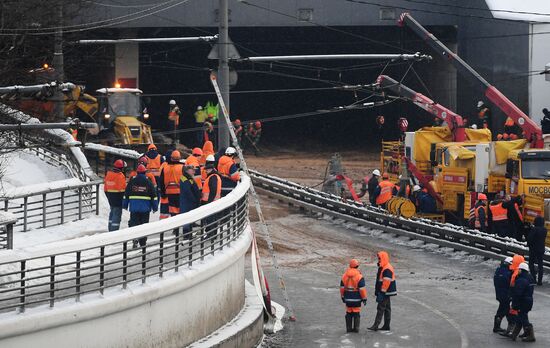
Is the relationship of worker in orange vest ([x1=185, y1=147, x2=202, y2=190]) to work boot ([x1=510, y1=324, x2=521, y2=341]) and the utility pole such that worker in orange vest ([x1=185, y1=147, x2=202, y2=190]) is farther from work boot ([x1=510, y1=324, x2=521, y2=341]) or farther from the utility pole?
work boot ([x1=510, y1=324, x2=521, y2=341])

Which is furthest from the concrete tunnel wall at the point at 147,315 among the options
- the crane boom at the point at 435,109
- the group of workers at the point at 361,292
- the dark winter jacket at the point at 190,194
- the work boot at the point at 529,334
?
the crane boom at the point at 435,109

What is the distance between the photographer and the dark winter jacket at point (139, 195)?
23125 mm

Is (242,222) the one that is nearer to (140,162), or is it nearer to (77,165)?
(140,162)

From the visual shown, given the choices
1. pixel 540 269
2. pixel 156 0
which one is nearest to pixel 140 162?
pixel 540 269

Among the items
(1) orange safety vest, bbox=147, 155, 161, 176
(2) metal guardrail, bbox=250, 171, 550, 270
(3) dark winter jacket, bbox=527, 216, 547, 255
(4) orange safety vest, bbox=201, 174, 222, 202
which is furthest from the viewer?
(2) metal guardrail, bbox=250, 171, 550, 270

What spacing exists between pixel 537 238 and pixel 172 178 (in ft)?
24.8

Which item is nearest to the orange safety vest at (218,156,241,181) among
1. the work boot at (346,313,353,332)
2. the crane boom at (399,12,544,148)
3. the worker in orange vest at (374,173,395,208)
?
the work boot at (346,313,353,332)

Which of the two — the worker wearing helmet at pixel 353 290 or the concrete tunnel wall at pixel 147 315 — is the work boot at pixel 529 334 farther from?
the concrete tunnel wall at pixel 147 315

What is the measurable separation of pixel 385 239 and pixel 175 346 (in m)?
16.0

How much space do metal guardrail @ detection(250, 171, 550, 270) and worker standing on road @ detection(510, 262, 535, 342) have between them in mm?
6633

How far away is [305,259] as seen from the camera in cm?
3002

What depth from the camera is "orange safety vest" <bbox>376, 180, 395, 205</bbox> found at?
115ft

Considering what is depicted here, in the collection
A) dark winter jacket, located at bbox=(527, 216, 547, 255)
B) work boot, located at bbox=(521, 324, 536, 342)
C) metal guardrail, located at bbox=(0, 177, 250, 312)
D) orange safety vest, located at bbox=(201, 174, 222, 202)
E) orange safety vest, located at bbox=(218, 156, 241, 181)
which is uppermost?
orange safety vest, located at bbox=(218, 156, 241, 181)

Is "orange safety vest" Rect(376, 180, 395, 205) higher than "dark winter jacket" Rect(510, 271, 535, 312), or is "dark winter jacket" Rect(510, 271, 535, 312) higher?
"orange safety vest" Rect(376, 180, 395, 205)
